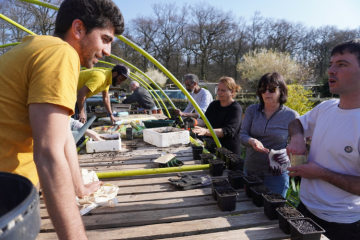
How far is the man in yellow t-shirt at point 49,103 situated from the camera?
29.9 inches

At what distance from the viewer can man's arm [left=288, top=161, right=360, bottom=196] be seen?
1.36 m

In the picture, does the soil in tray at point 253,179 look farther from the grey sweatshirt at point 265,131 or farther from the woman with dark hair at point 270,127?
the grey sweatshirt at point 265,131

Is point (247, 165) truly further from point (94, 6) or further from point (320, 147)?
point (94, 6)

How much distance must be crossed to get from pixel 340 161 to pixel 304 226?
2.16 feet

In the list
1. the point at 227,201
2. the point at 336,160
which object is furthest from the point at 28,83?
the point at 336,160

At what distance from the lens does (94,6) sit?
3.63 feet

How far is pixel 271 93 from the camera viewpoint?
7.95 ft

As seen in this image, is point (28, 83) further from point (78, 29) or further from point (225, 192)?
point (225, 192)

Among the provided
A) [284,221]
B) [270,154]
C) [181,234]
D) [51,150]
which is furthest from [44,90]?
[270,154]

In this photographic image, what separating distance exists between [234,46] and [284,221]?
120 ft

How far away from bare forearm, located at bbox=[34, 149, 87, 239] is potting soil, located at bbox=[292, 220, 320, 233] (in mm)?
895

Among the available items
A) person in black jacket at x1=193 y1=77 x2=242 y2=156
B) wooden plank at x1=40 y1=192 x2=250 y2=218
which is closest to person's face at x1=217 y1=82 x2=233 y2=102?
person in black jacket at x1=193 y1=77 x2=242 y2=156

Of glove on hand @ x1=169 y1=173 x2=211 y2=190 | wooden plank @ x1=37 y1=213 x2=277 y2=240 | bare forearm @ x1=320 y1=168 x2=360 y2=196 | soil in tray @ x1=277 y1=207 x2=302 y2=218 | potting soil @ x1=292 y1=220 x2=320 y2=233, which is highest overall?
bare forearm @ x1=320 y1=168 x2=360 y2=196

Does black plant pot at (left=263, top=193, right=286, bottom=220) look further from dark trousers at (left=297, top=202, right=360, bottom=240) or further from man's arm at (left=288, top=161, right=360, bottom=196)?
dark trousers at (left=297, top=202, right=360, bottom=240)
